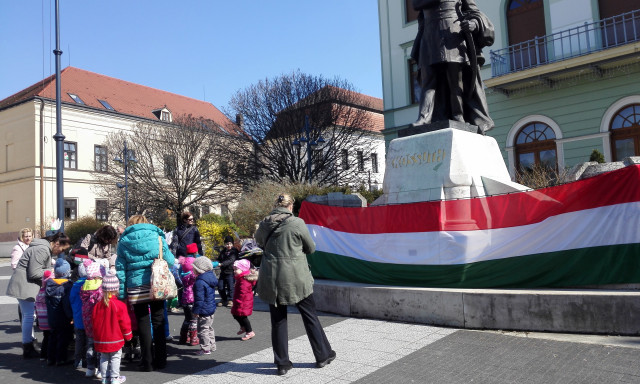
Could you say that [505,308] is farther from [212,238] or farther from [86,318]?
[212,238]

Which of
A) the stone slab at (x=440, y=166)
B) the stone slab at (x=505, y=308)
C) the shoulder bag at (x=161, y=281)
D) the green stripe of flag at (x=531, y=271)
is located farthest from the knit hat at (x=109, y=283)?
the stone slab at (x=440, y=166)

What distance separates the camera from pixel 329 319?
7.21 metres

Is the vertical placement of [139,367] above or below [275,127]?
below

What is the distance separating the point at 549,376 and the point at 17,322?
8581 mm

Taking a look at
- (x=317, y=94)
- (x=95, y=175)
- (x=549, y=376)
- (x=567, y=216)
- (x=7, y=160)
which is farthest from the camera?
(x=7, y=160)

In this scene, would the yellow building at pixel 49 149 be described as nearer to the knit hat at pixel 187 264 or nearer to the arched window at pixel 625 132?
the arched window at pixel 625 132

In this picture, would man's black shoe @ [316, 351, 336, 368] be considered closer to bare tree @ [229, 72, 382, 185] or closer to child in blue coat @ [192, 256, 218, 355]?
child in blue coat @ [192, 256, 218, 355]

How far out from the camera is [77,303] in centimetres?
579

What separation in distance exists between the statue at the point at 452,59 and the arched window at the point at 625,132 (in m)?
13.7

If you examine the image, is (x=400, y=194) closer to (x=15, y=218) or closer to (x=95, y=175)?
(x=95, y=175)

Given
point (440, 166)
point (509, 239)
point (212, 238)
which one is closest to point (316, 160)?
point (212, 238)

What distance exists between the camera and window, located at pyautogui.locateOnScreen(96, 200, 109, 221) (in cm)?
3891

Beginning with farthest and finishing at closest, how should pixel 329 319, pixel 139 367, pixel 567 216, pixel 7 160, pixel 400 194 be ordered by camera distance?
1. pixel 7 160
2. pixel 400 194
3. pixel 329 319
4. pixel 567 216
5. pixel 139 367

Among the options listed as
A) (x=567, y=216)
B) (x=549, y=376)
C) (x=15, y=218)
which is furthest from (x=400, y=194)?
(x=15, y=218)
